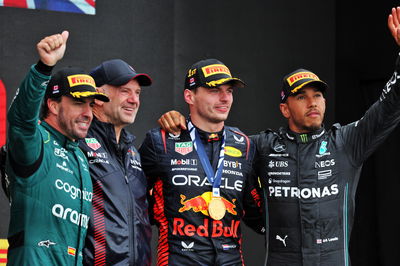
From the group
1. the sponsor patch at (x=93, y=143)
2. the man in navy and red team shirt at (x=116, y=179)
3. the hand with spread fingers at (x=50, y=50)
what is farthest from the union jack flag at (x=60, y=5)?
the hand with spread fingers at (x=50, y=50)

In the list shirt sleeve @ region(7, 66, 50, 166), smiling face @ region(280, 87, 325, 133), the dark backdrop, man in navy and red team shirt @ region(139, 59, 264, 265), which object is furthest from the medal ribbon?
the dark backdrop

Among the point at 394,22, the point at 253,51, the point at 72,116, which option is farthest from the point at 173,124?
the point at 253,51

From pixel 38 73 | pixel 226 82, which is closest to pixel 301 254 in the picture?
pixel 226 82

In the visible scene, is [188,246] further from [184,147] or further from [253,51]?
[253,51]

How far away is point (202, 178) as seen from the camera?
322 centimetres

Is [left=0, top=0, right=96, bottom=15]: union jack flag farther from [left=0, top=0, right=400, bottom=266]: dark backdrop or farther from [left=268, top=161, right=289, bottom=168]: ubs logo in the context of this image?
[left=268, top=161, right=289, bottom=168]: ubs logo

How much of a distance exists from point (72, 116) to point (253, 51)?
246cm

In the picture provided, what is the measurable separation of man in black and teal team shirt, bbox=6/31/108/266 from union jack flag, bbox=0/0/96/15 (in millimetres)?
1528

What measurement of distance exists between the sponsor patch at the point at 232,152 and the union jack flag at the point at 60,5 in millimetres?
1589

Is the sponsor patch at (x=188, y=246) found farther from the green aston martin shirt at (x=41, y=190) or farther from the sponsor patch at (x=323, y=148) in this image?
the sponsor patch at (x=323, y=148)

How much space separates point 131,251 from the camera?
2.92 m

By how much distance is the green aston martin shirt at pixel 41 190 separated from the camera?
239cm

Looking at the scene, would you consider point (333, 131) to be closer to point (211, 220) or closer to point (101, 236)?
point (211, 220)

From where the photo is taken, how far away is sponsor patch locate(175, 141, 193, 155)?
3.29m
